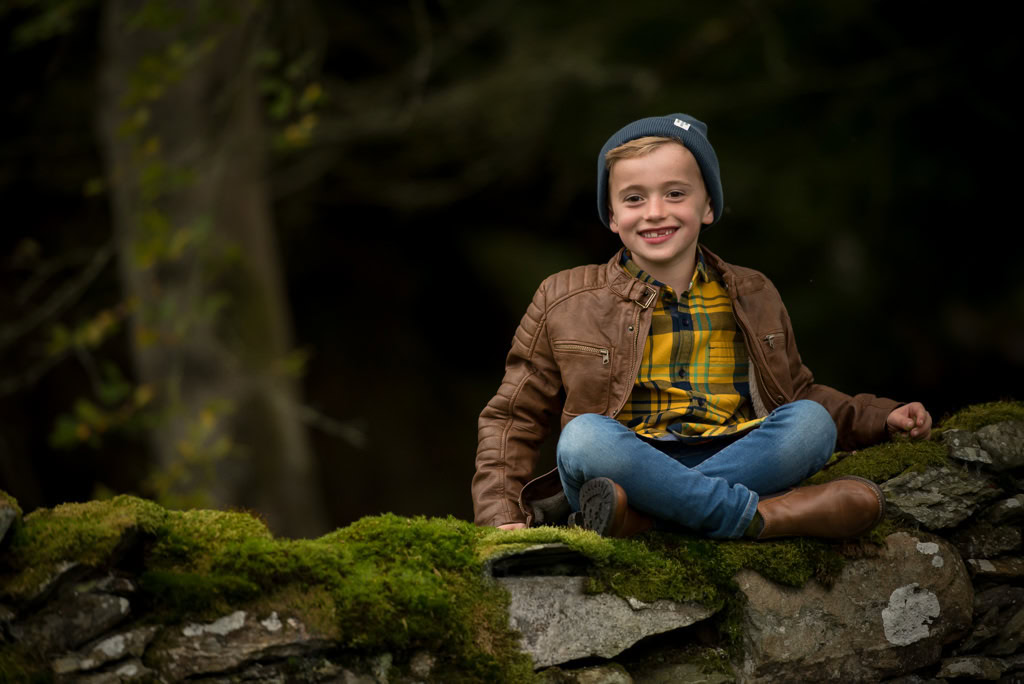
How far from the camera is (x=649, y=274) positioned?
3.19m

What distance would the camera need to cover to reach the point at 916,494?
3.16 metres

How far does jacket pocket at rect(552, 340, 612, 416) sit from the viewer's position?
3.03m

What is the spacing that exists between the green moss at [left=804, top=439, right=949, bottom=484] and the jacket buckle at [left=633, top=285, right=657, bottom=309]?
0.72 metres

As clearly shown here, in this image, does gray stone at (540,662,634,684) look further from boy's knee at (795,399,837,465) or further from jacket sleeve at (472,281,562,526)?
boy's knee at (795,399,837,465)

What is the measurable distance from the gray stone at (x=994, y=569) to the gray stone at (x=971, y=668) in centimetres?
24

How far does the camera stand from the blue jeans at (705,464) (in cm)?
282

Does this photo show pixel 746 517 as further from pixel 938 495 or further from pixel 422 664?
pixel 422 664

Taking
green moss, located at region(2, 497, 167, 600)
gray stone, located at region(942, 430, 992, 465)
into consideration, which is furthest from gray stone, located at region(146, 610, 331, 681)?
gray stone, located at region(942, 430, 992, 465)

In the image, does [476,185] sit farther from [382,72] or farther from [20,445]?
[20,445]

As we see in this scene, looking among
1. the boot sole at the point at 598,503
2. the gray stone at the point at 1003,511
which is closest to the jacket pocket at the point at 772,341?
the boot sole at the point at 598,503

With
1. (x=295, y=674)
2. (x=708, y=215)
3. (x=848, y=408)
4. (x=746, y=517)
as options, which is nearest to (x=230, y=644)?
(x=295, y=674)

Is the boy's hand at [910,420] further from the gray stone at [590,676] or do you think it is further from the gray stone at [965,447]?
the gray stone at [590,676]

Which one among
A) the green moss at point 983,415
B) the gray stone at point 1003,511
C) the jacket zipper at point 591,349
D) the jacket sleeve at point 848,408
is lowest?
the gray stone at point 1003,511

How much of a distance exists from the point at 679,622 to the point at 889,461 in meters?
0.90
